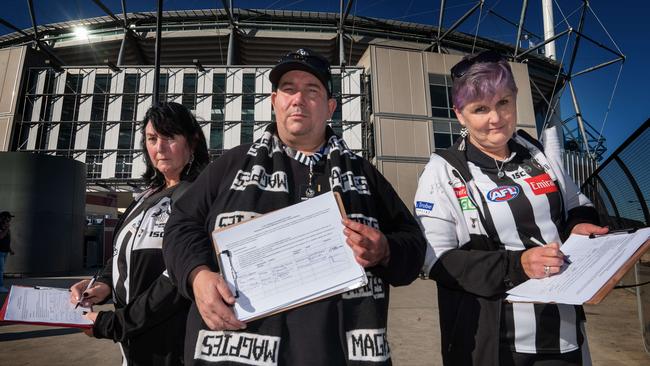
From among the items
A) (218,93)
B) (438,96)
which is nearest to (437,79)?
(438,96)

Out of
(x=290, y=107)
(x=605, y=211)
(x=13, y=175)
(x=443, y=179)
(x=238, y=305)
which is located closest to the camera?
(x=238, y=305)

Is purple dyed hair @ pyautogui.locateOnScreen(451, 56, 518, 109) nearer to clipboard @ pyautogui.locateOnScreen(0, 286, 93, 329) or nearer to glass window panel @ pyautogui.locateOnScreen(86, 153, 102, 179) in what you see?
clipboard @ pyautogui.locateOnScreen(0, 286, 93, 329)

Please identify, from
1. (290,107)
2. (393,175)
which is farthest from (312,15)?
(290,107)

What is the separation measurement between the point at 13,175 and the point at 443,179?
1562 centimetres

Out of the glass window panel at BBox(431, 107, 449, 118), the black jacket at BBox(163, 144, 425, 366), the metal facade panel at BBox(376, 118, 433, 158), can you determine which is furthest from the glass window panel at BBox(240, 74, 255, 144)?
the black jacket at BBox(163, 144, 425, 366)

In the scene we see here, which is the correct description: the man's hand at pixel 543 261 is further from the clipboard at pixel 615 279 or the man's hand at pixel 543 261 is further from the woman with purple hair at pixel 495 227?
the clipboard at pixel 615 279

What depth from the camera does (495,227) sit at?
171cm

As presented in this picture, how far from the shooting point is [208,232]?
1476mm

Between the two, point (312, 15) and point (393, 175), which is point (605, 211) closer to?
point (393, 175)

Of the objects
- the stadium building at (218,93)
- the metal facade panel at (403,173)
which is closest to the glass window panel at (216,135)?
the stadium building at (218,93)

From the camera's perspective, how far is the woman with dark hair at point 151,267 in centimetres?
180

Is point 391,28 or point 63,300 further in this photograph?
point 391,28

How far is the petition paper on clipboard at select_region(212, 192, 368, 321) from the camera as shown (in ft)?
4.10

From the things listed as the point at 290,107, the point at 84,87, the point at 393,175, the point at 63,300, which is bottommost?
the point at 63,300
